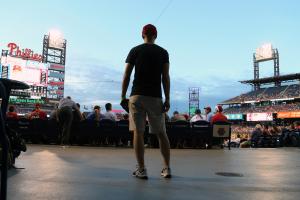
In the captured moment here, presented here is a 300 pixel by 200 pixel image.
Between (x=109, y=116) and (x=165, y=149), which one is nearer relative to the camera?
(x=165, y=149)

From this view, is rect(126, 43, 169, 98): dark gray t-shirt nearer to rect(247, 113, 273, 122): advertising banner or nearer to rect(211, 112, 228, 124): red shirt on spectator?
rect(211, 112, 228, 124): red shirt on spectator

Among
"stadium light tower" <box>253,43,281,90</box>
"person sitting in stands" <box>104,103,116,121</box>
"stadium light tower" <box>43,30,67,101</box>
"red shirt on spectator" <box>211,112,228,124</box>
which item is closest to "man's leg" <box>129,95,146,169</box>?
"red shirt on spectator" <box>211,112,228,124</box>

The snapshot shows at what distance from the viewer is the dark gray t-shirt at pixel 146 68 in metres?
4.20

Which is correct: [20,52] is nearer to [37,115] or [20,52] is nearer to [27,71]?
[27,71]

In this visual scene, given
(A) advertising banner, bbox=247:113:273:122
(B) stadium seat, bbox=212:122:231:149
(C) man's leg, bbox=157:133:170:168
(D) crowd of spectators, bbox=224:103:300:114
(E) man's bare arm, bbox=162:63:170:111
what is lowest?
(C) man's leg, bbox=157:133:170:168

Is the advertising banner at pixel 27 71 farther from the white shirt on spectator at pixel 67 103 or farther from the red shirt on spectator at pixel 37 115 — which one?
the white shirt on spectator at pixel 67 103

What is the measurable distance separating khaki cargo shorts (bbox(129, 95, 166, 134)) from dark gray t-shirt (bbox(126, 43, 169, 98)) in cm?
7

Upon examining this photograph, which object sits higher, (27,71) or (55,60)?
(55,60)

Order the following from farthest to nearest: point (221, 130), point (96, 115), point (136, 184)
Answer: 1. point (96, 115)
2. point (221, 130)
3. point (136, 184)

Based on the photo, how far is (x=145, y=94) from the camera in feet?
13.7

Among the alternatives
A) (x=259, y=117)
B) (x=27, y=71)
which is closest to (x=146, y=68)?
(x=27, y=71)

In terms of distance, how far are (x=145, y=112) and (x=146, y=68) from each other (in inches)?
19.3

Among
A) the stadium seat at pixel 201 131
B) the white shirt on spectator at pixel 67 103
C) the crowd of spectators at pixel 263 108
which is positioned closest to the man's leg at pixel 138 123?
the white shirt on spectator at pixel 67 103

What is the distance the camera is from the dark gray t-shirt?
420 cm
